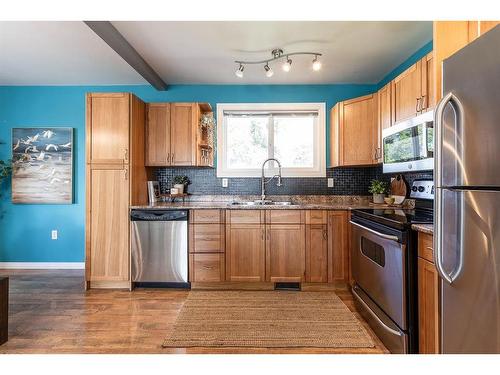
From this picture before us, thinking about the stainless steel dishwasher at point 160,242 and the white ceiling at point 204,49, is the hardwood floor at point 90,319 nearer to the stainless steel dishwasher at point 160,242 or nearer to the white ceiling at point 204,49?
the stainless steel dishwasher at point 160,242

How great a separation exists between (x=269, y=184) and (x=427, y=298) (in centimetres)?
226

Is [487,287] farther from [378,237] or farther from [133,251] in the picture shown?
[133,251]

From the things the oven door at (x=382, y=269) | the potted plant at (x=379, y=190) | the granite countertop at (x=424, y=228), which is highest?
the potted plant at (x=379, y=190)

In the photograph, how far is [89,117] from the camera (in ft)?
9.16

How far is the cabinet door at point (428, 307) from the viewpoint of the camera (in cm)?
136

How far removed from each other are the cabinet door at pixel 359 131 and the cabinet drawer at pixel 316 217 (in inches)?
28.0

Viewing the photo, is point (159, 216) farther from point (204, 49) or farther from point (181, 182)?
point (204, 49)

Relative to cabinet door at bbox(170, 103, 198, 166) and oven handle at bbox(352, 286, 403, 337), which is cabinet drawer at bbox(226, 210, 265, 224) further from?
oven handle at bbox(352, 286, 403, 337)

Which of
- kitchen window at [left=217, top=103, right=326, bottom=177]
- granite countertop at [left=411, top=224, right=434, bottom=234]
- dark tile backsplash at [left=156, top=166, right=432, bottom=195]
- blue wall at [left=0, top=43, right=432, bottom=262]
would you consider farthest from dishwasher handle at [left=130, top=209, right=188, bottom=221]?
granite countertop at [left=411, top=224, right=434, bottom=234]

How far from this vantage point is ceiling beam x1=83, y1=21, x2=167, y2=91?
207 cm

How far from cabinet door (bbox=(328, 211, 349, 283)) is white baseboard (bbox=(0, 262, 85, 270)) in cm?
327

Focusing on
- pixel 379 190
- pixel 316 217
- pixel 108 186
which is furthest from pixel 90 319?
pixel 379 190

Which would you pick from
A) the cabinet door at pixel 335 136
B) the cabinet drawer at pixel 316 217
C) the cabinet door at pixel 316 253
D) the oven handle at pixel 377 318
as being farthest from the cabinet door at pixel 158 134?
the oven handle at pixel 377 318

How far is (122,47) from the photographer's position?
237 cm
